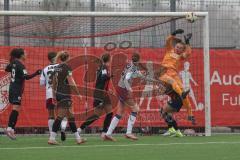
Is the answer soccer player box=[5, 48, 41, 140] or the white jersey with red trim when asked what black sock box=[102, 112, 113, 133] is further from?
soccer player box=[5, 48, 41, 140]

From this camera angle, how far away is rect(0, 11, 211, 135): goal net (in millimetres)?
16359

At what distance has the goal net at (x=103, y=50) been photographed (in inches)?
644

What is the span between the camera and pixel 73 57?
1773 cm

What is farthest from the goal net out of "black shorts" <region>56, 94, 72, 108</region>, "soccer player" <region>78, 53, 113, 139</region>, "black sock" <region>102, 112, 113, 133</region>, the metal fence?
"black shorts" <region>56, 94, 72, 108</region>

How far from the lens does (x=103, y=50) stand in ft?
58.9

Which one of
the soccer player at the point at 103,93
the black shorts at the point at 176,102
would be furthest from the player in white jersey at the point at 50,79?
the black shorts at the point at 176,102

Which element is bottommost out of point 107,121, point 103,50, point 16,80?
point 107,121

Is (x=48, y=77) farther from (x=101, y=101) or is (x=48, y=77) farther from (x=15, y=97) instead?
(x=101, y=101)

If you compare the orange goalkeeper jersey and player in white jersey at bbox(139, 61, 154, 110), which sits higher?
the orange goalkeeper jersey

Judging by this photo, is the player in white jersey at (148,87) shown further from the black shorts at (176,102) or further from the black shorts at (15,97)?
the black shorts at (15,97)

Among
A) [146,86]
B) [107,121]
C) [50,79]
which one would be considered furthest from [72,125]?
[146,86]

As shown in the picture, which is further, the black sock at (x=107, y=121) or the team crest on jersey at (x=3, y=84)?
the team crest on jersey at (x=3, y=84)

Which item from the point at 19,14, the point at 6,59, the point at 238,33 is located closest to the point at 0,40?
the point at 6,59

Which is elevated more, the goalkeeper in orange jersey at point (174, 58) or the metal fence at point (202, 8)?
the metal fence at point (202, 8)
